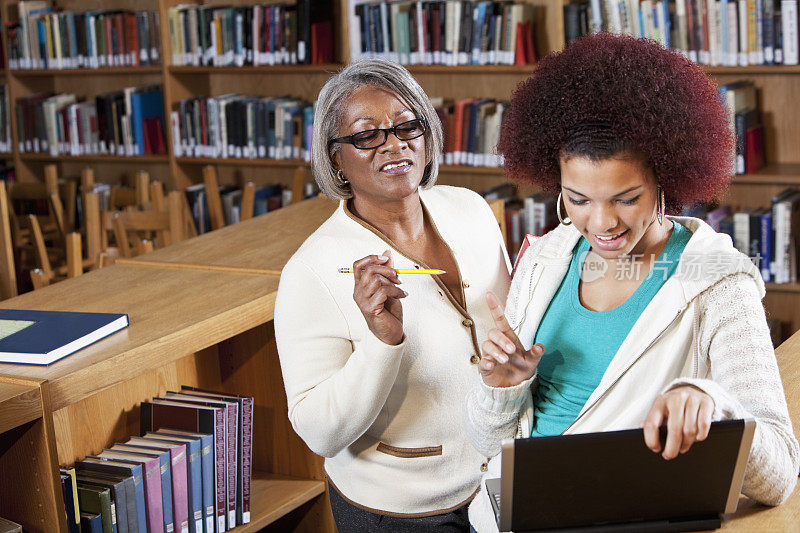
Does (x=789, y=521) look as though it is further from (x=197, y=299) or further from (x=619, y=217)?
(x=197, y=299)

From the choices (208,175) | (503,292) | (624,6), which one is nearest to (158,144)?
(208,175)

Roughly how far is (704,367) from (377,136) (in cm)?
73

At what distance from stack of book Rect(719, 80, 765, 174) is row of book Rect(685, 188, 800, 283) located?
7.1 inches

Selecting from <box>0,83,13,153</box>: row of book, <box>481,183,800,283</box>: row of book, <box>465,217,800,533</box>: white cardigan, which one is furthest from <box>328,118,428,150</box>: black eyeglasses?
<box>0,83,13,153</box>: row of book

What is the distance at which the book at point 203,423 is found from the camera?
1.98 meters

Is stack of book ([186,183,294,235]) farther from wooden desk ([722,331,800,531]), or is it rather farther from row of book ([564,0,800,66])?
wooden desk ([722,331,800,531])

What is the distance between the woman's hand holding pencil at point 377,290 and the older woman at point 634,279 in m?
0.20

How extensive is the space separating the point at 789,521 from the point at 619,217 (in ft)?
1.43

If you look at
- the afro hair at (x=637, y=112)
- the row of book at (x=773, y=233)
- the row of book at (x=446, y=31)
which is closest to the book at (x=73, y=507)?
the afro hair at (x=637, y=112)

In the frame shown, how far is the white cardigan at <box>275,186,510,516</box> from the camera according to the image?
161cm

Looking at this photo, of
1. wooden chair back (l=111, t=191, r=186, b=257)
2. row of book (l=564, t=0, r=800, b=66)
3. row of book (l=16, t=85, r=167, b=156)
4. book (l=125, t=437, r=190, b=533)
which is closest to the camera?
book (l=125, t=437, r=190, b=533)

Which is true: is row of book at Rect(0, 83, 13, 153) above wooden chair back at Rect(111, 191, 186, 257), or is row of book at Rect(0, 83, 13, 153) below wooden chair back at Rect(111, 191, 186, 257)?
above

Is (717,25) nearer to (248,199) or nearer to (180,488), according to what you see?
(248,199)

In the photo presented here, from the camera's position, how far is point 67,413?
196 cm
